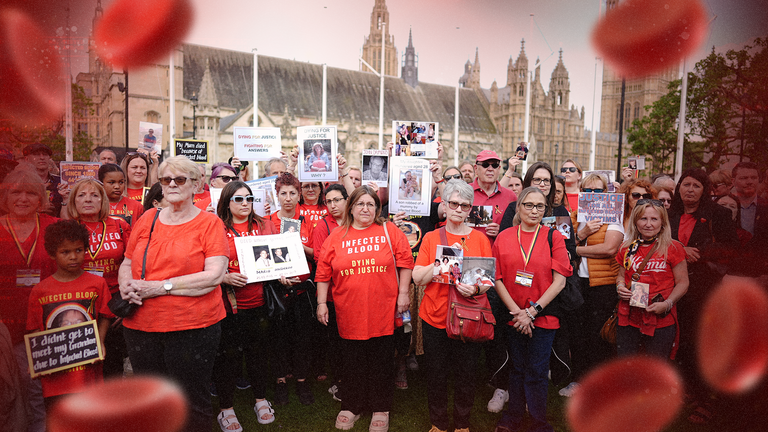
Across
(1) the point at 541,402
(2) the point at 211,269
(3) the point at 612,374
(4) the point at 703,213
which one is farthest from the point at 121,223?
(4) the point at 703,213

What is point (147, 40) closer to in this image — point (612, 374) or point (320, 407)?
point (320, 407)

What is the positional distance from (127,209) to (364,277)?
102 inches

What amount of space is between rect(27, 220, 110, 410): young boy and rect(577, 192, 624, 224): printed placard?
4.24 m

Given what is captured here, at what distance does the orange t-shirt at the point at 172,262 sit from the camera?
293 cm

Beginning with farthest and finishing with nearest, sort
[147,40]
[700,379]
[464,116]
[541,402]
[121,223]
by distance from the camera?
[464,116]
[147,40]
[700,379]
[121,223]
[541,402]

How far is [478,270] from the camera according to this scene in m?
3.28

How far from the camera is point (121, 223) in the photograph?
3855 millimetres

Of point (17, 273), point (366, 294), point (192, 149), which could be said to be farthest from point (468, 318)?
point (192, 149)

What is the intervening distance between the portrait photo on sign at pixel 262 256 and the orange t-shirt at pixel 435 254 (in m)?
1.28

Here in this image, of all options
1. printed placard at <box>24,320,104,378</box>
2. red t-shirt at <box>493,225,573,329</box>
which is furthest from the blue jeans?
printed placard at <box>24,320,104,378</box>

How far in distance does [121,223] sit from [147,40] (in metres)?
7.01
